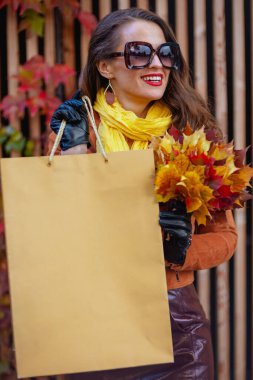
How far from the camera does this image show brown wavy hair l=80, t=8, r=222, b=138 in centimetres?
176

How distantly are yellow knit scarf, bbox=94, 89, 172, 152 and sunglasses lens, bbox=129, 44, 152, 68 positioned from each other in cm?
16

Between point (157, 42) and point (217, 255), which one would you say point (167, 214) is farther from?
point (157, 42)

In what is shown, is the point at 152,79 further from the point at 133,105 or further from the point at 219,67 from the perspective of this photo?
the point at 219,67

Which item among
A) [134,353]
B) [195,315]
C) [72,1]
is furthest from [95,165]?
[72,1]

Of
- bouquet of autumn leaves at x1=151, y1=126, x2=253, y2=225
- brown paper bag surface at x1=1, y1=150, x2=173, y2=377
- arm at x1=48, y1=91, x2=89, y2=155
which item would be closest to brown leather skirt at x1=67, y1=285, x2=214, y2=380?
brown paper bag surface at x1=1, y1=150, x2=173, y2=377

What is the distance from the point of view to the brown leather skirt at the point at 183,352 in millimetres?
1628

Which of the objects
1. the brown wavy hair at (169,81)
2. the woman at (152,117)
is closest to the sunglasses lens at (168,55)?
the woman at (152,117)

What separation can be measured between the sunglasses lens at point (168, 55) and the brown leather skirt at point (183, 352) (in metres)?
0.70

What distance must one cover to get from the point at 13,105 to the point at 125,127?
141 centimetres

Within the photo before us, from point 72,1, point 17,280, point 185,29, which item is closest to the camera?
point 17,280

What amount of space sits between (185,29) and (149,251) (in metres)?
2.04

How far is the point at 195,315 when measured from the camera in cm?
174

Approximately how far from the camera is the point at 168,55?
1.68 meters

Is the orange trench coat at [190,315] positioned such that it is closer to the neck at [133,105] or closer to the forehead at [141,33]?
the neck at [133,105]
